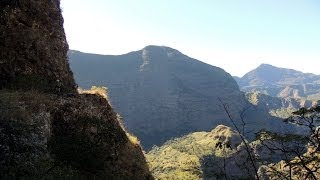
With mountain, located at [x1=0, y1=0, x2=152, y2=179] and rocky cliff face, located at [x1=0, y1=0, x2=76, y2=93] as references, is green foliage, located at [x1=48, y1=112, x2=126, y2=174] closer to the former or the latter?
mountain, located at [x1=0, y1=0, x2=152, y2=179]

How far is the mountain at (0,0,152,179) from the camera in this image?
682 inches

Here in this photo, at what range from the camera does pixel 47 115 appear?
20.2 meters

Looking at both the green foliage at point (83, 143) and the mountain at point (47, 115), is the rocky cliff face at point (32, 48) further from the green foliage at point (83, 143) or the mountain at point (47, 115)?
the green foliage at point (83, 143)

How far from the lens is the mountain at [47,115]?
1733 centimetres

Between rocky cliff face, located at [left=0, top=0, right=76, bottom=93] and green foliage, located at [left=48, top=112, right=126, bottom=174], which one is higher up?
rocky cliff face, located at [left=0, top=0, right=76, bottom=93]

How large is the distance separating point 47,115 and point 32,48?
8.13m

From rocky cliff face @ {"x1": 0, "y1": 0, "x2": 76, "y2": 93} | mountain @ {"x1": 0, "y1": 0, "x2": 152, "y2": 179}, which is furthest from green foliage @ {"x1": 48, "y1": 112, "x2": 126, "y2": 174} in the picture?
rocky cliff face @ {"x1": 0, "y1": 0, "x2": 76, "y2": 93}

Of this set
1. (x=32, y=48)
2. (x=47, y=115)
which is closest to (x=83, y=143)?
(x=47, y=115)

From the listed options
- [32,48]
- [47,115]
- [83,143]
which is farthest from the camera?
[32,48]

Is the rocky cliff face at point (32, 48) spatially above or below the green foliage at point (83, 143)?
above

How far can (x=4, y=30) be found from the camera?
25.1 meters

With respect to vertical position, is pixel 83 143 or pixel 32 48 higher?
pixel 32 48

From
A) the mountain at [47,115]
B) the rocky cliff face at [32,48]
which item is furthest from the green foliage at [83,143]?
the rocky cliff face at [32,48]

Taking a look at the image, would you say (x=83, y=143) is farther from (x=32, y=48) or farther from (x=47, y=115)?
(x=32, y=48)
